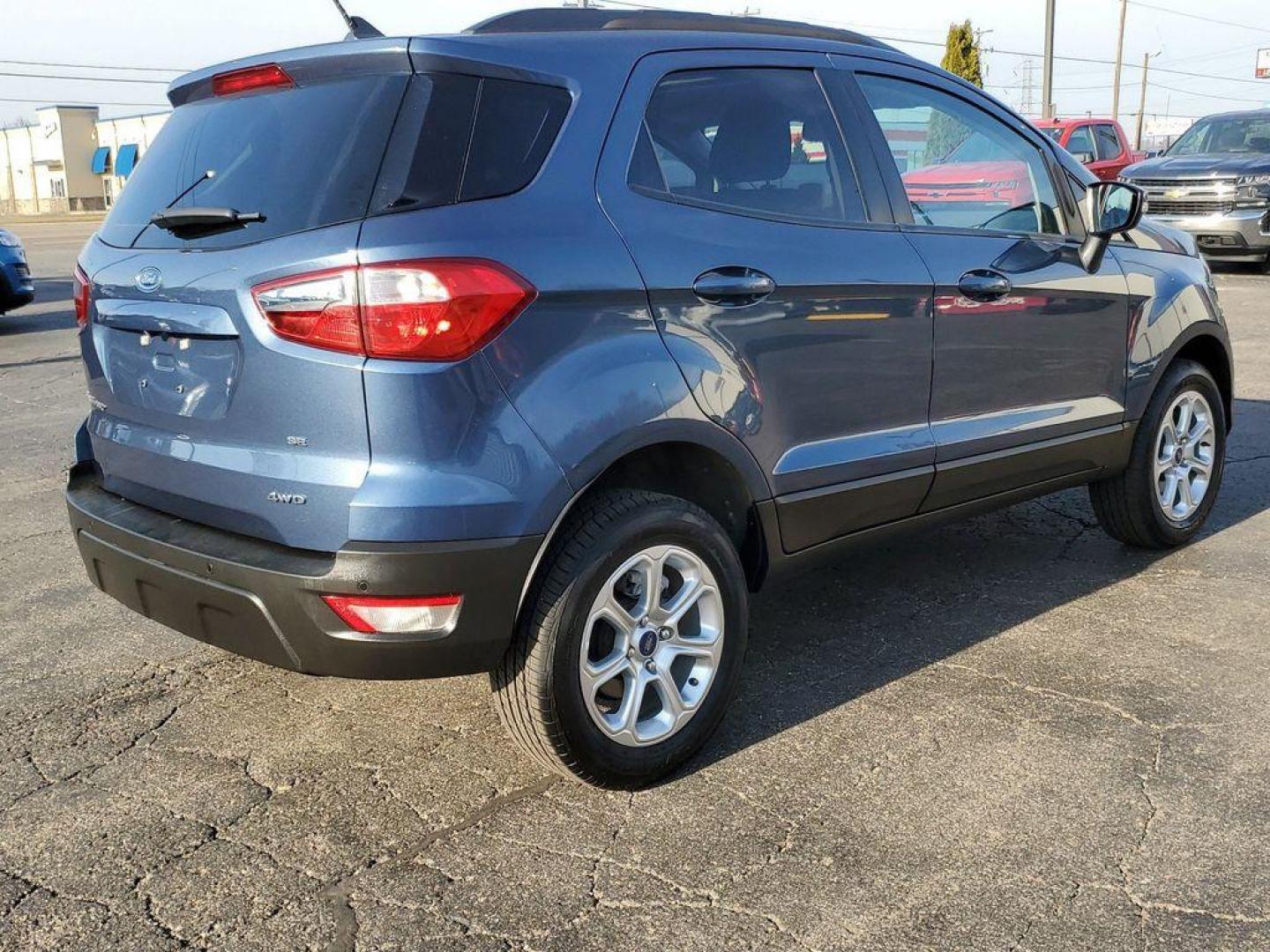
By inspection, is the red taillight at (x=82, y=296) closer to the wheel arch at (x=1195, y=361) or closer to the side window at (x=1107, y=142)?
the wheel arch at (x=1195, y=361)

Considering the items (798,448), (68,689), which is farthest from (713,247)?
(68,689)

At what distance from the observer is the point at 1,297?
504 inches

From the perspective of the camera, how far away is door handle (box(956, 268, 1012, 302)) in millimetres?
3949

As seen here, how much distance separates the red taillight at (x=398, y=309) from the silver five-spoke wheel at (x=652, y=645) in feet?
2.31

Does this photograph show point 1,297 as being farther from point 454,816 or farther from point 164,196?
point 454,816

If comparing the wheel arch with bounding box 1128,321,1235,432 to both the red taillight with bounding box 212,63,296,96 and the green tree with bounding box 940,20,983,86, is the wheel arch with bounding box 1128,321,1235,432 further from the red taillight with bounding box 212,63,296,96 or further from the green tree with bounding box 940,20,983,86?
the green tree with bounding box 940,20,983,86

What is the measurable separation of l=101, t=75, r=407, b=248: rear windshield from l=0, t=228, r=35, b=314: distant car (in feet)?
34.9

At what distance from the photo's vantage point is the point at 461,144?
283cm

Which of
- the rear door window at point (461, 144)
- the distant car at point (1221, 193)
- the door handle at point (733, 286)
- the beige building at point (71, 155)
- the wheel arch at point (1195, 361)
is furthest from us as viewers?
the beige building at point (71, 155)

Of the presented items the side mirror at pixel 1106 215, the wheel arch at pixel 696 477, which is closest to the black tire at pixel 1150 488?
the side mirror at pixel 1106 215

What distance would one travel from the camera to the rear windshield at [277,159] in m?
2.81

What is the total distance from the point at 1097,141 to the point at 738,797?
61.0 ft

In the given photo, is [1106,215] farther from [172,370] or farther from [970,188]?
[172,370]

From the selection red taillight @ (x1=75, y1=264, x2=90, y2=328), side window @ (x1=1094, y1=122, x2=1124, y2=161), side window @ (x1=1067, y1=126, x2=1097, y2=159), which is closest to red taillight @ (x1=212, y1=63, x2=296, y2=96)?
red taillight @ (x1=75, y1=264, x2=90, y2=328)
